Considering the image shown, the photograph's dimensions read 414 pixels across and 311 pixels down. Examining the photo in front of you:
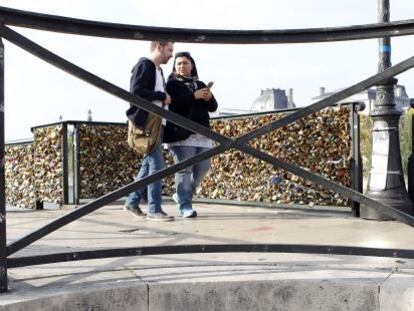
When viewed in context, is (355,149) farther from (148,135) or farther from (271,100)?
(271,100)

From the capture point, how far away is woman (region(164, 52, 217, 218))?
5.47 metres

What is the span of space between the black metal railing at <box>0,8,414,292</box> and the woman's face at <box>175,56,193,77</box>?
272 cm

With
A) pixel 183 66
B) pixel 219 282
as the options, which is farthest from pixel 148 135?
pixel 219 282

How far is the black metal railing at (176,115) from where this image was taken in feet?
8.41

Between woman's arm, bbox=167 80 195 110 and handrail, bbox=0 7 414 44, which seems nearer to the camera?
handrail, bbox=0 7 414 44

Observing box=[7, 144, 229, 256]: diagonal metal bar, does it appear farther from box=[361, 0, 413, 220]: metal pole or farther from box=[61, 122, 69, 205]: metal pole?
box=[61, 122, 69, 205]: metal pole

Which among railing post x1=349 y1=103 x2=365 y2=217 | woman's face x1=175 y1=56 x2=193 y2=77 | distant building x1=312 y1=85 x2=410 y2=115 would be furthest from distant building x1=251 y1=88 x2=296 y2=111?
woman's face x1=175 y1=56 x2=193 y2=77

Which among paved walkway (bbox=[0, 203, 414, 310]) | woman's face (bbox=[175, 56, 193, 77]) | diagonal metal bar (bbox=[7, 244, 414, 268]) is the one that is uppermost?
woman's face (bbox=[175, 56, 193, 77])

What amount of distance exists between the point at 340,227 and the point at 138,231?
1732 mm

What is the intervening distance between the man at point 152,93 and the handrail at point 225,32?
2.04m

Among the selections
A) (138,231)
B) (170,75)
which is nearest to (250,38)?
(138,231)

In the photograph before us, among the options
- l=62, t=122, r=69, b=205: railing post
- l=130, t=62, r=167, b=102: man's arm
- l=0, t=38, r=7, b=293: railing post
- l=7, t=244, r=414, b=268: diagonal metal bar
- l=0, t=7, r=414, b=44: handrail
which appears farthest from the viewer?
l=62, t=122, r=69, b=205: railing post

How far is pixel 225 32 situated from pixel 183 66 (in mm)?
Answer: 2752

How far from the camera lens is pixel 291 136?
6727mm
